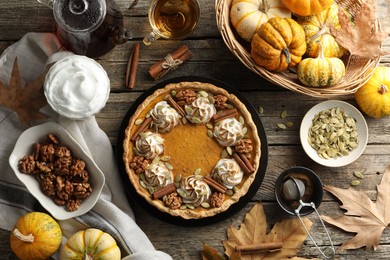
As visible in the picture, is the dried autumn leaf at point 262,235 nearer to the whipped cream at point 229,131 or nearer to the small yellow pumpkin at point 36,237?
the whipped cream at point 229,131

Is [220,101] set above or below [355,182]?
above

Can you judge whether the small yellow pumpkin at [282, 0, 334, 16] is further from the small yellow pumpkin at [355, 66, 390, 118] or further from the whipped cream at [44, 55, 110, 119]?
the whipped cream at [44, 55, 110, 119]

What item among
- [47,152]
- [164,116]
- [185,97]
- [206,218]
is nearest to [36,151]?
[47,152]

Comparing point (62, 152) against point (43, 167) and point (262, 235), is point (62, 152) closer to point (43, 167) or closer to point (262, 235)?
point (43, 167)

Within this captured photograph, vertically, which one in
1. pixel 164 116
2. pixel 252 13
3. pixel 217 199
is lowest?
pixel 217 199


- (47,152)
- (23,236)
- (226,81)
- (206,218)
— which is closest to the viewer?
Answer: (23,236)

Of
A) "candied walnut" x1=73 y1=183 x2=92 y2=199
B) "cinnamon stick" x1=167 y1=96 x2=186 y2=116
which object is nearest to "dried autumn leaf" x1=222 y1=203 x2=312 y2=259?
"cinnamon stick" x1=167 y1=96 x2=186 y2=116

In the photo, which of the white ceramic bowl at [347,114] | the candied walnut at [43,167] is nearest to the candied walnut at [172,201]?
the candied walnut at [43,167]
